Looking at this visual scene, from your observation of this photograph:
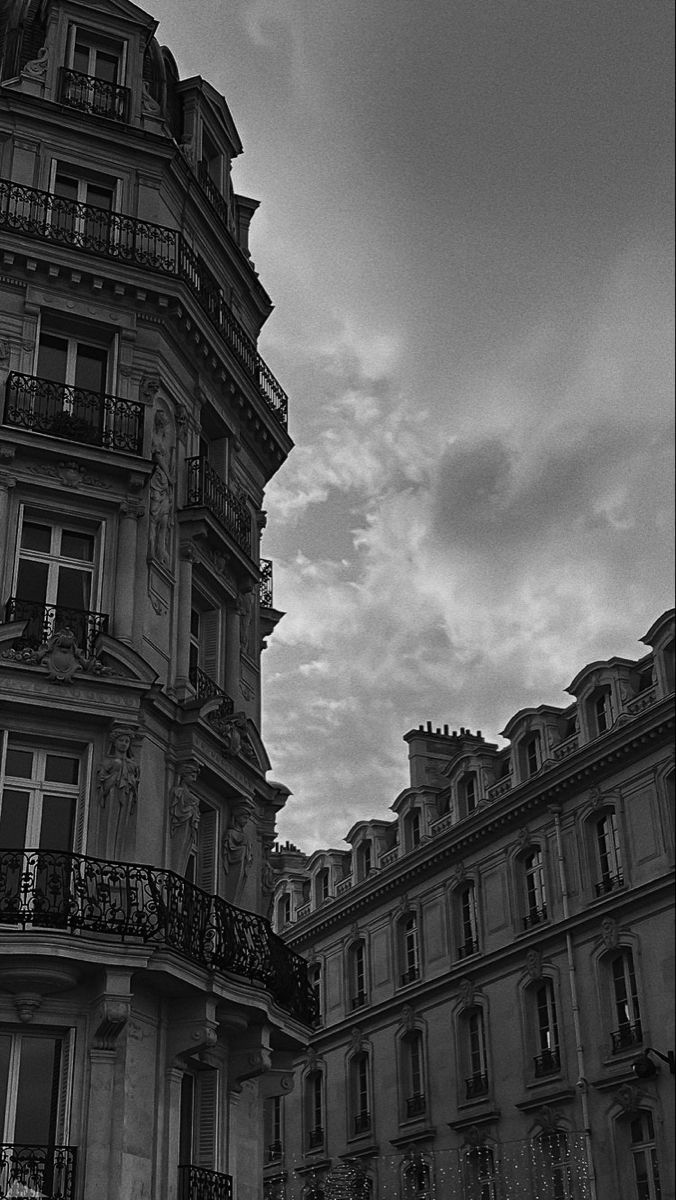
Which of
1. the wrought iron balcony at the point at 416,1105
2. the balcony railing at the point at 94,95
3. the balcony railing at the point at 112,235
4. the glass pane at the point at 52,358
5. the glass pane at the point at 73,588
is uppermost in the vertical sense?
the balcony railing at the point at 94,95

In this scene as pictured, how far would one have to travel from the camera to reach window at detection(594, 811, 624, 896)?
35812 mm

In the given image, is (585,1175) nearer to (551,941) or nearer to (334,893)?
(551,941)

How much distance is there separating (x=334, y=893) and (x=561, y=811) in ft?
43.2

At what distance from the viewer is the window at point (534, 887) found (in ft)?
126

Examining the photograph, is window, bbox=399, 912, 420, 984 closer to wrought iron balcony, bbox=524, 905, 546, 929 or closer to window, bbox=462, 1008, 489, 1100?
window, bbox=462, 1008, 489, 1100

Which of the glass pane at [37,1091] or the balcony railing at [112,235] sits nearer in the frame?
the glass pane at [37,1091]

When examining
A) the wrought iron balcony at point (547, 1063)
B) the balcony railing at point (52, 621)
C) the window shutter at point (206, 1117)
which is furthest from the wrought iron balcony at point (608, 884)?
the balcony railing at point (52, 621)

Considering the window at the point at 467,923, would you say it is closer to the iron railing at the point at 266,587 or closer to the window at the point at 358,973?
the window at the point at 358,973

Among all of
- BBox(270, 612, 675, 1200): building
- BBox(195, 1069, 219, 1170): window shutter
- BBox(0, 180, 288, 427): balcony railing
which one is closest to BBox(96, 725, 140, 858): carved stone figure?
BBox(195, 1069, 219, 1170): window shutter

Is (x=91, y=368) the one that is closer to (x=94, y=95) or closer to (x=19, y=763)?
(x=94, y=95)

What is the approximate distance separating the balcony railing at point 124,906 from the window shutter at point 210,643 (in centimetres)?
465

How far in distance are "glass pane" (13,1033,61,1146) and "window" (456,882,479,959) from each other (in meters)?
22.9

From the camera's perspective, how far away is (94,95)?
26594 mm

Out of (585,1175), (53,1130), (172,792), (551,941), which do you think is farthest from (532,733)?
(53,1130)
